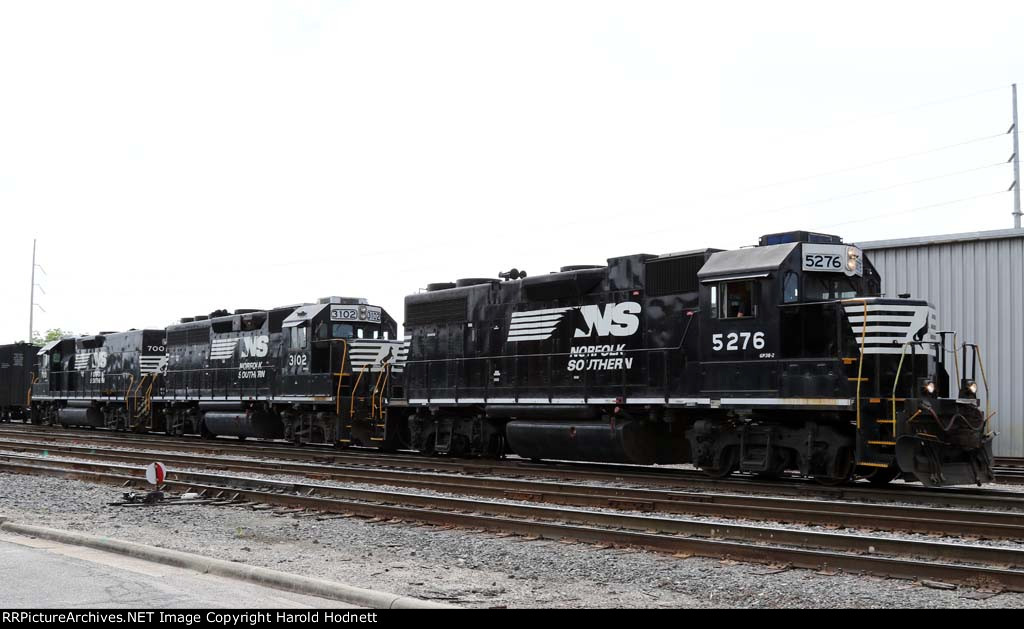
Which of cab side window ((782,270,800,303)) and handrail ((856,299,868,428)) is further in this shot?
cab side window ((782,270,800,303))

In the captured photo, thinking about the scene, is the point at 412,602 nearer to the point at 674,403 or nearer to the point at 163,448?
the point at 674,403

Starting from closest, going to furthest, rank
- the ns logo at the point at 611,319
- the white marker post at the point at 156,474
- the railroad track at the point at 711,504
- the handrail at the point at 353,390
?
the railroad track at the point at 711,504, the white marker post at the point at 156,474, the ns logo at the point at 611,319, the handrail at the point at 353,390

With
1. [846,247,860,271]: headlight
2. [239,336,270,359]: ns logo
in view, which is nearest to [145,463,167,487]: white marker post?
[846,247,860,271]: headlight

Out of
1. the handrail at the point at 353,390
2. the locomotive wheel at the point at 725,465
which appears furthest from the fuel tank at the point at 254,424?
the locomotive wheel at the point at 725,465

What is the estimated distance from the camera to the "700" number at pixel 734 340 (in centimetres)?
1584

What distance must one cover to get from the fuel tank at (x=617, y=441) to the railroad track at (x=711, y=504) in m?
2.34

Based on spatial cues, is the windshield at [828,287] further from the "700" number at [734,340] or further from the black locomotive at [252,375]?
the black locomotive at [252,375]

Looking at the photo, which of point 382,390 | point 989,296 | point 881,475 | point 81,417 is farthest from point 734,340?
point 81,417

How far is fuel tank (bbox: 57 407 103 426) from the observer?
37.2m

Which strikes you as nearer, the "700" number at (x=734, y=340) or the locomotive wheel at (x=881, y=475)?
the locomotive wheel at (x=881, y=475)

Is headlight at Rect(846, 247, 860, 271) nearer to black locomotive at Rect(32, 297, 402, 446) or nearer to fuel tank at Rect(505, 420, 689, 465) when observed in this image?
fuel tank at Rect(505, 420, 689, 465)

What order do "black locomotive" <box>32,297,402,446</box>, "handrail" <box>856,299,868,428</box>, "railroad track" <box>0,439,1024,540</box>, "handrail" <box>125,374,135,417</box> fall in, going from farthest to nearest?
"handrail" <box>125,374,135,417</box>
"black locomotive" <box>32,297,402,446</box>
"handrail" <box>856,299,868,428</box>
"railroad track" <box>0,439,1024,540</box>

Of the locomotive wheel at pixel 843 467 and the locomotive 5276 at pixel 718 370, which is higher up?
the locomotive 5276 at pixel 718 370

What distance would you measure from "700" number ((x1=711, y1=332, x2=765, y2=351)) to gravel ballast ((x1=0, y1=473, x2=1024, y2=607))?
6.49 meters
